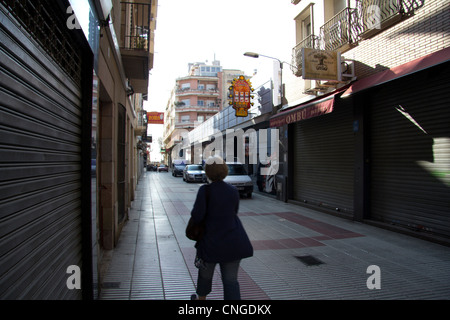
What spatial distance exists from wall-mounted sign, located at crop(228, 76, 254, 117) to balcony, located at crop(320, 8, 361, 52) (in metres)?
5.75

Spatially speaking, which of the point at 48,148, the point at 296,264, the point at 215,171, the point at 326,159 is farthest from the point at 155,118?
the point at 48,148

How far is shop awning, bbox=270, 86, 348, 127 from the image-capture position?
8.46m

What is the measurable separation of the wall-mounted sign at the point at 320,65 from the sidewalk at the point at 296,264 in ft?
13.2

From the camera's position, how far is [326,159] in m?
10.4

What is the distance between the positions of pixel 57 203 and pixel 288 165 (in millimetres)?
10937

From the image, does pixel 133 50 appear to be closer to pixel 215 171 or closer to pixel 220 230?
pixel 215 171

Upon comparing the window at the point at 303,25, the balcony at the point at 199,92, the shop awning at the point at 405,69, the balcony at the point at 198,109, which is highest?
the balcony at the point at 199,92

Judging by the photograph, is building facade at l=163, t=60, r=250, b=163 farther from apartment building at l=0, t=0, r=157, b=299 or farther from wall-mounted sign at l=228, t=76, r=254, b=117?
apartment building at l=0, t=0, r=157, b=299

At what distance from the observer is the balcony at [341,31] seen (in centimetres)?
875

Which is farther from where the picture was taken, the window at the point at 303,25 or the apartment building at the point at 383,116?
the window at the point at 303,25

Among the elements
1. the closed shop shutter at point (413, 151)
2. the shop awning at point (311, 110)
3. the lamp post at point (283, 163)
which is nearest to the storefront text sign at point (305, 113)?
the shop awning at point (311, 110)

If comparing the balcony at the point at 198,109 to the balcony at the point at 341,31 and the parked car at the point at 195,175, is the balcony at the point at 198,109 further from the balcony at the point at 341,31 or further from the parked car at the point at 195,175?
the balcony at the point at 341,31

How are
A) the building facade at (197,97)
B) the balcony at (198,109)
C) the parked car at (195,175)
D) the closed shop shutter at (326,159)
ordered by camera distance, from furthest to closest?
the building facade at (197,97), the balcony at (198,109), the parked car at (195,175), the closed shop shutter at (326,159)

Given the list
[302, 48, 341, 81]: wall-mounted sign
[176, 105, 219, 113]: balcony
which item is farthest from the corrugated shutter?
[176, 105, 219, 113]: balcony
